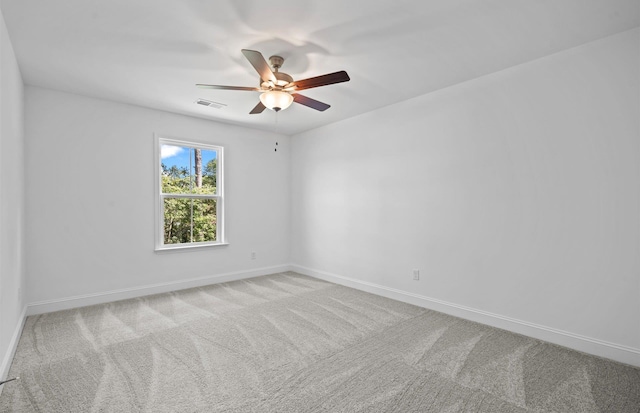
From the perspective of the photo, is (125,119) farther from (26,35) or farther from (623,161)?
(623,161)

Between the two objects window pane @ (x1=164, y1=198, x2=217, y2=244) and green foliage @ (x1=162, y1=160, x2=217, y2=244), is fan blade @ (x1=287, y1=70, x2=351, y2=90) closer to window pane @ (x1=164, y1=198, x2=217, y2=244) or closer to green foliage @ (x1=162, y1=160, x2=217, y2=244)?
green foliage @ (x1=162, y1=160, x2=217, y2=244)

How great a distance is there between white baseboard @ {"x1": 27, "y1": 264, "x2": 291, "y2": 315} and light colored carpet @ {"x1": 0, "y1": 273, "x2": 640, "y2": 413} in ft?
0.51

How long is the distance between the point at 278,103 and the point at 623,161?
2.82m

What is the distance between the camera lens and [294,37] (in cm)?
244

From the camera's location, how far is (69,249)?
11.9ft

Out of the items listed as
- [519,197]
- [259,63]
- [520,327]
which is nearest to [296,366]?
[520,327]

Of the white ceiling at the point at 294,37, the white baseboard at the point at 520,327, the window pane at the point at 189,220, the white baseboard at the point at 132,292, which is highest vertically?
the white ceiling at the point at 294,37

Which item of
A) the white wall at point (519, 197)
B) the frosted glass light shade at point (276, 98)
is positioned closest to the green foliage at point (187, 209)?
the white wall at point (519, 197)

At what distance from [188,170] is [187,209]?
1.92 ft

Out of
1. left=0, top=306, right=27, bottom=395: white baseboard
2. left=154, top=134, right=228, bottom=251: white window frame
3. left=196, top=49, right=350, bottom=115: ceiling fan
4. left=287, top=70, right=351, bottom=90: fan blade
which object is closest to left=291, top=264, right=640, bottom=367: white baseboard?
left=154, top=134, right=228, bottom=251: white window frame

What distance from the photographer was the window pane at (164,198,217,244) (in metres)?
4.51

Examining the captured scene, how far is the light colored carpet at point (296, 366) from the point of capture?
1940mm

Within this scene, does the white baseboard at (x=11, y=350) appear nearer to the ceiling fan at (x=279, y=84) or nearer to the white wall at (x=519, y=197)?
the ceiling fan at (x=279, y=84)

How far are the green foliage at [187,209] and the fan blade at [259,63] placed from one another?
8.71 ft
